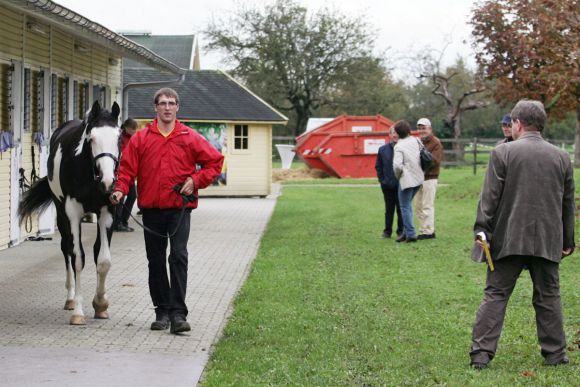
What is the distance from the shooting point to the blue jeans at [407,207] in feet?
55.5

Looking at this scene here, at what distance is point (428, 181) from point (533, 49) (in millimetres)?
11249

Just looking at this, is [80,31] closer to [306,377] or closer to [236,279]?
[236,279]

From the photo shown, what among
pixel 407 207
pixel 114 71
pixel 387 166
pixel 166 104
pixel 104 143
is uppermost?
pixel 114 71

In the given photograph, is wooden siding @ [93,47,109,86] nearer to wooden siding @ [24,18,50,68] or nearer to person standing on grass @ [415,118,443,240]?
wooden siding @ [24,18,50,68]

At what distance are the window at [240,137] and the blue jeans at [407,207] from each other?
48.8 feet

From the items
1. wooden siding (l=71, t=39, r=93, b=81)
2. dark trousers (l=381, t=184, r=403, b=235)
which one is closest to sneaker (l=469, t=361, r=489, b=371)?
dark trousers (l=381, t=184, r=403, b=235)

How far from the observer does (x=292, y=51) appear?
2495 inches

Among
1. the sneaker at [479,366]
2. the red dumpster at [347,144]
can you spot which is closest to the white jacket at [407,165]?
the sneaker at [479,366]

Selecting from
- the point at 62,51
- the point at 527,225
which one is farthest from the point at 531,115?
the point at 62,51

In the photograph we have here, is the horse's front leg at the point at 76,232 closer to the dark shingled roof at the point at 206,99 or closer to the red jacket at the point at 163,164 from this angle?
the red jacket at the point at 163,164

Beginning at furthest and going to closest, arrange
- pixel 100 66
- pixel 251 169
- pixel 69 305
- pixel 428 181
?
pixel 251 169 < pixel 100 66 < pixel 428 181 < pixel 69 305

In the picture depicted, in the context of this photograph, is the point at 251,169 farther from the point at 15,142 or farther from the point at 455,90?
the point at 455,90

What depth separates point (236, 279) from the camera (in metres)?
12.8

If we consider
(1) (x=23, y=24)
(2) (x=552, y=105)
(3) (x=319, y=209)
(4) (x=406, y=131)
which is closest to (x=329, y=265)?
(4) (x=406, y=131)
